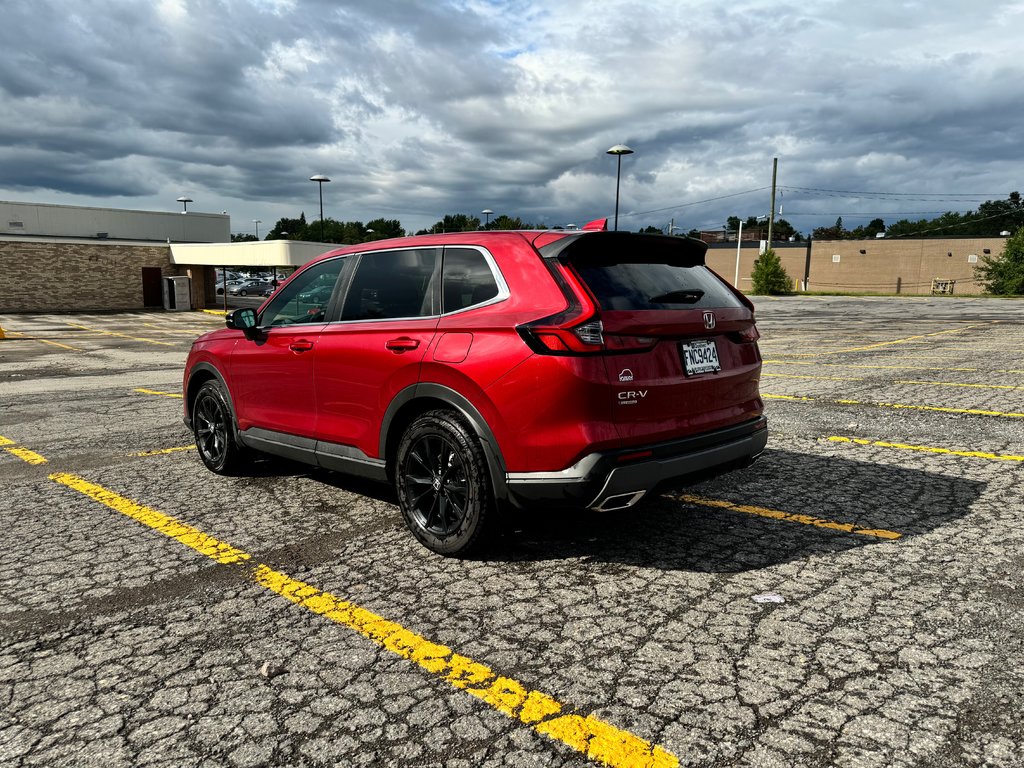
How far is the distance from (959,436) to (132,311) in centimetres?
4410

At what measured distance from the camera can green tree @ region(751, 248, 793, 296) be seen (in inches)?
2047

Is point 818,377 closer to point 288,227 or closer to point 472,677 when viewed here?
point 472,677

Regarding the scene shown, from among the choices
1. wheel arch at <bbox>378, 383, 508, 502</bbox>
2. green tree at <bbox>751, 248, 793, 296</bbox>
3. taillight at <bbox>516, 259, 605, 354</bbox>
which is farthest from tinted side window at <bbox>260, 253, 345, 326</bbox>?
green tree at <bbox>751, 248, 793, 296</bbox>

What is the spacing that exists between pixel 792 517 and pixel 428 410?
2418mm

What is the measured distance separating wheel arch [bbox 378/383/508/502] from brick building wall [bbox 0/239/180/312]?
4341 centimetres

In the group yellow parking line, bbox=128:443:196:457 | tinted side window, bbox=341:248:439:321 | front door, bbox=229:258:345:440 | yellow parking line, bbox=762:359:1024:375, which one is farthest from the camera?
yellow parking line, bbox=762:359:1024:375

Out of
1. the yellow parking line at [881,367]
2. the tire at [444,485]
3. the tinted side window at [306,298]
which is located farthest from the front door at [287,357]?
the yellow parking line at [881,367]

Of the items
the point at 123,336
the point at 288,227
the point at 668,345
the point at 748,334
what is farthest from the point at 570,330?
the point at 288,227

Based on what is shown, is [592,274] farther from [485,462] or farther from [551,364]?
[485,462]

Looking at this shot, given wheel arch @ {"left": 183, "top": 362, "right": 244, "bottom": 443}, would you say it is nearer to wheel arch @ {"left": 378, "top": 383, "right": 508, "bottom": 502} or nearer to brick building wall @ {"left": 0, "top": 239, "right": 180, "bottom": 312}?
wheel arch @ {"left": 378, "top": 383, "right": 508, "bottom": 502}

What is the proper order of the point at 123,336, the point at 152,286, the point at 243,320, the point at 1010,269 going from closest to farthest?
the point at 243,320, the point at 123,336, the point at 152,286, the point at 1010,269

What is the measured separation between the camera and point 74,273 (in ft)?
134

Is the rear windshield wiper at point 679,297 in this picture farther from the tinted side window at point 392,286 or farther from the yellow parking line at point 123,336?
the yellow parking line at point 123,336

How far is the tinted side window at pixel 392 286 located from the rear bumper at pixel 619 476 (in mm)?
1211
